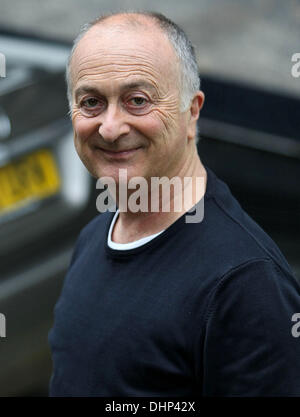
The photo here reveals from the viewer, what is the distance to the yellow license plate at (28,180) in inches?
114

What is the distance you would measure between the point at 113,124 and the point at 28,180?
1.55m

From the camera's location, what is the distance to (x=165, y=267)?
1507 millimetres

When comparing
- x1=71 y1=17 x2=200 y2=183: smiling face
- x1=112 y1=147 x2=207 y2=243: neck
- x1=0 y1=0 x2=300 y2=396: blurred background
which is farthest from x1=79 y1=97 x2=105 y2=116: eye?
x1=0 y1=0 x2=300 y2=396: blurred background

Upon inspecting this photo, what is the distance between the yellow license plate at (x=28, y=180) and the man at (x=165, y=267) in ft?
4.49

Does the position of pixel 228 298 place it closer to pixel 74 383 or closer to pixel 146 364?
pixel 146 364

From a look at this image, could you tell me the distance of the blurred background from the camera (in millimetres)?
2955

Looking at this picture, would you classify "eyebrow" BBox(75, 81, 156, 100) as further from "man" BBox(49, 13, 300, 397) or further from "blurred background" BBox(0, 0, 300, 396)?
"blurred background" BBox(0, 0, 300, 396)

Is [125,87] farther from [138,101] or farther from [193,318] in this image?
[193,318]

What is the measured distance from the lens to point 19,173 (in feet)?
9.59

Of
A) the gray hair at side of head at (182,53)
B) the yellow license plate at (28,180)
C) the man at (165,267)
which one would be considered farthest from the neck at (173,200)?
the yellow license plate at (28,180)

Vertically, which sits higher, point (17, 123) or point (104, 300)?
point (104, 300)

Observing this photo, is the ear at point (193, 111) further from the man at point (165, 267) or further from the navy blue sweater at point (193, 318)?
the navy blue sweater at point (193, 318)
